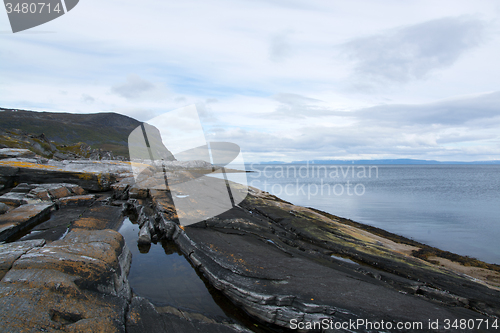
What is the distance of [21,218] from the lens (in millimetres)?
12930

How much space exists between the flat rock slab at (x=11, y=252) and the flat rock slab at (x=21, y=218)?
16.2 ft

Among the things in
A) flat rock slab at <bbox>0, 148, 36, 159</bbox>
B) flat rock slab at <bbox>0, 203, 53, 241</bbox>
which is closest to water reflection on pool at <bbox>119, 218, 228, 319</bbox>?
flat rock slab at <bbox>0, 203, 53, 241</bbox>

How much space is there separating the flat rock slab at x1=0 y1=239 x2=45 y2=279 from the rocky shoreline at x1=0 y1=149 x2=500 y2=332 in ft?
0.08

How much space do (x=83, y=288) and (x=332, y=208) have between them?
32.1m

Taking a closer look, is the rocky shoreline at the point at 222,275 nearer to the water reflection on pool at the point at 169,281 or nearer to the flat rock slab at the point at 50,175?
the water reflection on pool at the point at 169,281

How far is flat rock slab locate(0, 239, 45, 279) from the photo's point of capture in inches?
263

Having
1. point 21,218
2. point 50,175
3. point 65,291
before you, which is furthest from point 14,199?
point 65,291

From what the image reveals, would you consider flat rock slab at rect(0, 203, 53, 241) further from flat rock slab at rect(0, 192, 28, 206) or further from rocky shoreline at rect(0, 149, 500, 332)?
flat rock slab at rect(0, 192, 28, 206)

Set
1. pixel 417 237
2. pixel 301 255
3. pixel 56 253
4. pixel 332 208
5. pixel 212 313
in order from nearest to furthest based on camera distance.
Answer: pixel 56 253, pixel 212 313, pixel 301 255, pixel 417 237, pixel 332 208

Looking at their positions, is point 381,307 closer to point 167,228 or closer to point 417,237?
point 167,228

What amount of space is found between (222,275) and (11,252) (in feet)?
22.7

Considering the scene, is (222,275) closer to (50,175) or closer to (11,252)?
(11,252)

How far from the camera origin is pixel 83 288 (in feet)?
21.9

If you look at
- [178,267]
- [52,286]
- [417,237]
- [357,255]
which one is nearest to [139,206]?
[178,267]
